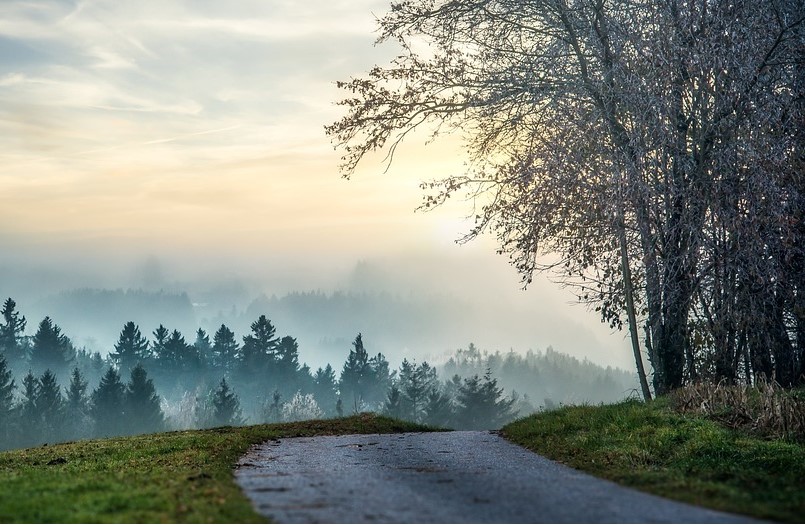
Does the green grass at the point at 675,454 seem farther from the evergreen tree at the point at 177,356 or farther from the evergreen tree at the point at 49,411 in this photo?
the evergreen tree at the point at 177,356

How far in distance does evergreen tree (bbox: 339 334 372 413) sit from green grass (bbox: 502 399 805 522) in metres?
138

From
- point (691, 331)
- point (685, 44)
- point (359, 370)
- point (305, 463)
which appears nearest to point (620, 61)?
point (685, 44)

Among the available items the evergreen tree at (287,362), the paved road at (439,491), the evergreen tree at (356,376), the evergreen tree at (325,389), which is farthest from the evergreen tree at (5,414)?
the paved road at (439,491)

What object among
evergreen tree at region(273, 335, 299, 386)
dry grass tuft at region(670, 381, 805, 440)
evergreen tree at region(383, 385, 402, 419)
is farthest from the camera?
evergreen tree at region(273, 335, 299, 386)

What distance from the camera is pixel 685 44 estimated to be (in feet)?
73.7

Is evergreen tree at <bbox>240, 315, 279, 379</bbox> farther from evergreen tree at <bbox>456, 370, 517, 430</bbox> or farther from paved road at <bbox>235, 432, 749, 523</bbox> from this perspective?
paved road at <bbox>235, 432, 749, 523</bbox>

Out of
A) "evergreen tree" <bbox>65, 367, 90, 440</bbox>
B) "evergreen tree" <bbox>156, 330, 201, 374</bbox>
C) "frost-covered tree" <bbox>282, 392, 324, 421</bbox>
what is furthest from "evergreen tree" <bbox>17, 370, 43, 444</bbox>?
"evergreen tree" <bbox>156, 330, 201, 374</bbox>

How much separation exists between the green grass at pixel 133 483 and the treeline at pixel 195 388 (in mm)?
83540

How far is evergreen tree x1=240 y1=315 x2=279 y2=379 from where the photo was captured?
15712cm

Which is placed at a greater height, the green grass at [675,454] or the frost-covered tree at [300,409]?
the green grass at [675,454]

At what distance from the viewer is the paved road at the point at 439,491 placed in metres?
9.45

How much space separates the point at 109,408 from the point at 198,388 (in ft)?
179

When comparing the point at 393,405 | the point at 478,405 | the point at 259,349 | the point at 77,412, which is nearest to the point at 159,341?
the point at 259,349

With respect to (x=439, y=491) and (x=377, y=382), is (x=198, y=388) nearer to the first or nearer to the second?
(x=377, y=382)
